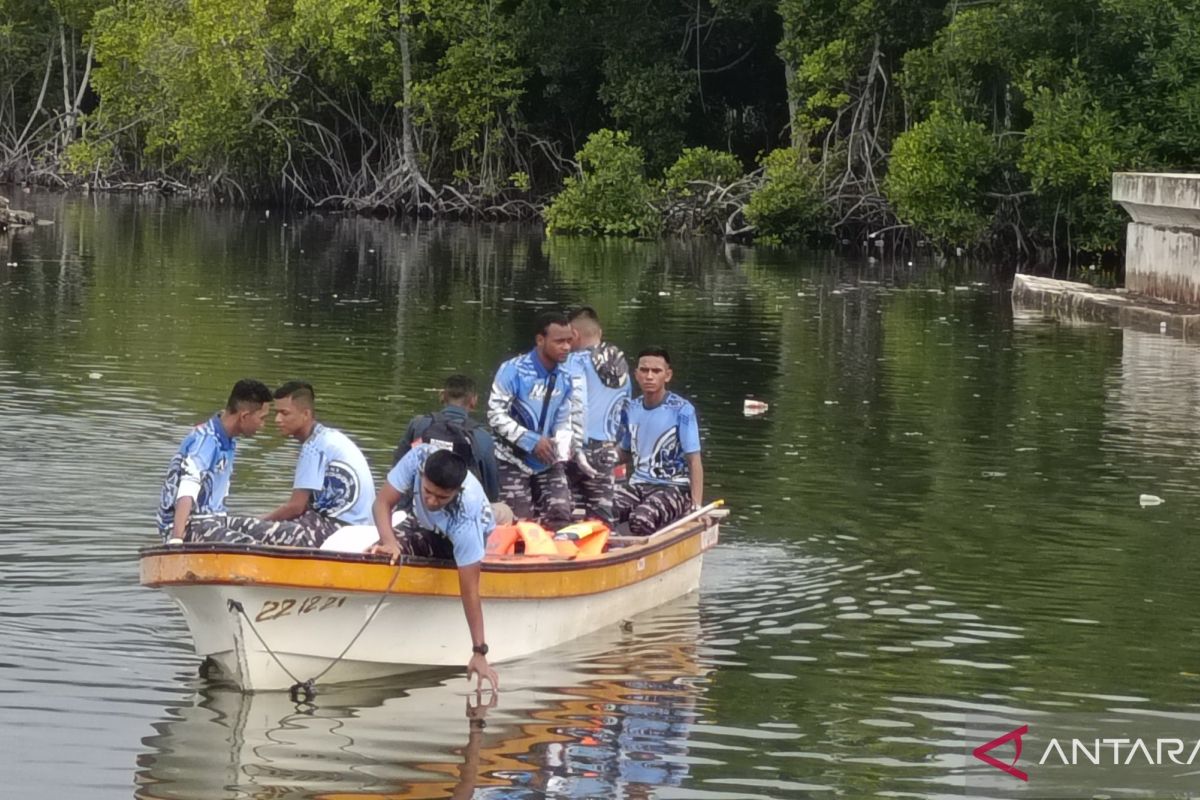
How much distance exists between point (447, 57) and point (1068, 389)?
1395 inches

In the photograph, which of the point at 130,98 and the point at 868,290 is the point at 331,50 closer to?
the point at 130,98

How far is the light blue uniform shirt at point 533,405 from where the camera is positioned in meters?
11.8

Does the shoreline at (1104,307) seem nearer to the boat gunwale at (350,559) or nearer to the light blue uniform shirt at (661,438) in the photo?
the light blue uniform shirt at (661,438)

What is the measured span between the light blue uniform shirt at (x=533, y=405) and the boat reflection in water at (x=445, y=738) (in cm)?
137

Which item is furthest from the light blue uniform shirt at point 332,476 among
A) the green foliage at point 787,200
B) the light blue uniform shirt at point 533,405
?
the green foliage at point 787,200

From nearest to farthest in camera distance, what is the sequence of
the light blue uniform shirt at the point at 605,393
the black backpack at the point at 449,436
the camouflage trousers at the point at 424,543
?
the camouflage trousers at the point at 424,543 < the black backpack at the point at 449,436 < the light blue uniform shirt at the point at 605,393

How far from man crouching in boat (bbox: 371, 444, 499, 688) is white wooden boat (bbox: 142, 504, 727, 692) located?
0.14 metres

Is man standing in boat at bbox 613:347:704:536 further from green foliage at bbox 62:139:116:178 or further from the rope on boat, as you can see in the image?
green foliage at bbox 62:139:116:178

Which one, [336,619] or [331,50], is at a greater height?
[331,50]

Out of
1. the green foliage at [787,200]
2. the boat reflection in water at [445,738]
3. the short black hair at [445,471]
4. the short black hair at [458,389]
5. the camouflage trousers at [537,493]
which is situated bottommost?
the boat reflection in water at [445,738]

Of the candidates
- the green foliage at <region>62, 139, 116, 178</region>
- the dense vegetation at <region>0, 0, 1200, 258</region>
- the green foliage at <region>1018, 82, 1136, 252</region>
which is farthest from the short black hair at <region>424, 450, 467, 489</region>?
the green foliage at <region>62, 139, 116, 178</region>

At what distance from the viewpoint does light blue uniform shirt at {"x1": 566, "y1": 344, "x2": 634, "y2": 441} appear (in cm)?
1239

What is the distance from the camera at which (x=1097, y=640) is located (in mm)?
11602

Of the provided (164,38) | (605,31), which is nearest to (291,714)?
(605,31)
